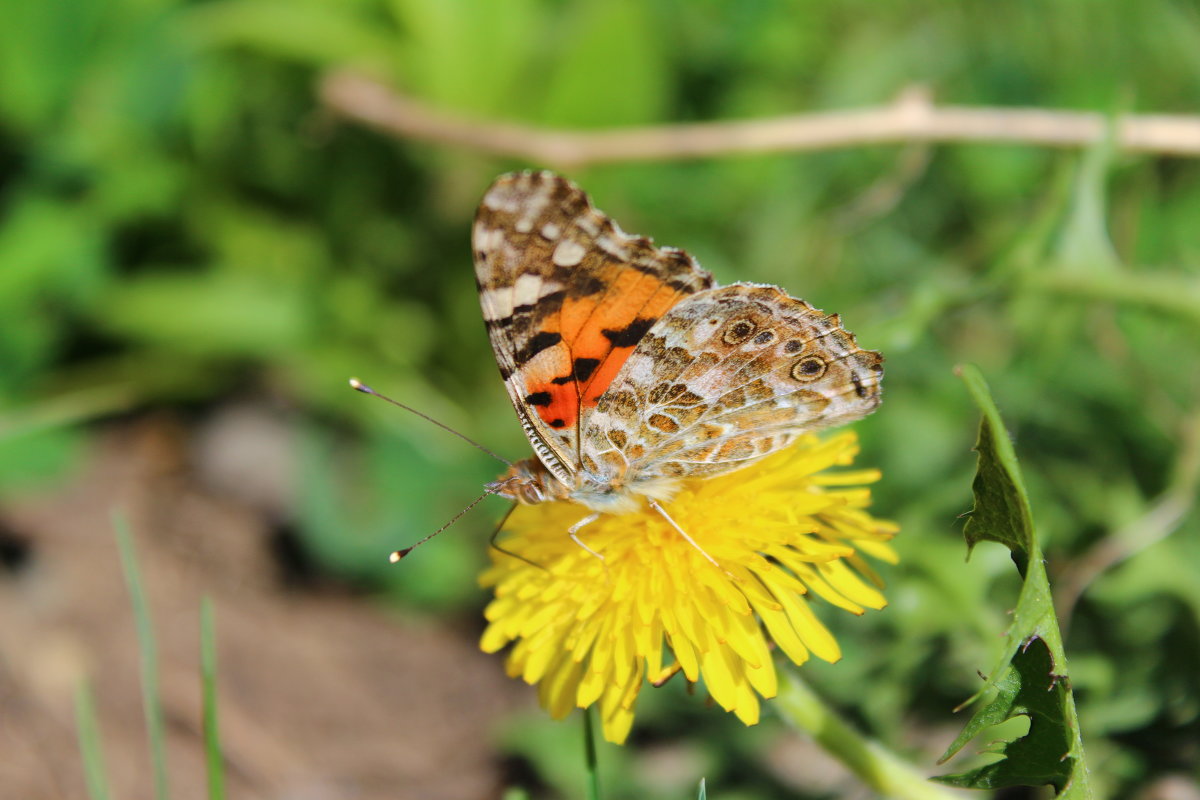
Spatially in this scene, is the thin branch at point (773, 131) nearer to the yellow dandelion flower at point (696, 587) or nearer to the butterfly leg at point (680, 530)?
the yellow dandelion flower at point (696, 587)

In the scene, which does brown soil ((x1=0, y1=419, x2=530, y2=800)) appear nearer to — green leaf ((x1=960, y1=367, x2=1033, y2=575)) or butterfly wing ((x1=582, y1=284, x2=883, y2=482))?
butterfly wing ((x1=582, y1=284, x2=883, y2=482))

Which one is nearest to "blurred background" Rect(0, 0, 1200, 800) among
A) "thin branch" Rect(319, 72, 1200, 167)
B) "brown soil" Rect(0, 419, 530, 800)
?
"brown soil" Rect(0, 419, 530, 800)

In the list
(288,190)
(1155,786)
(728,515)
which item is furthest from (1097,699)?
(288,190)

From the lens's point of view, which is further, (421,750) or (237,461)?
(237,461)

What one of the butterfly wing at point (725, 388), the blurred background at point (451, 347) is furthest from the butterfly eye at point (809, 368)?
the blurred background at point (451, 347)

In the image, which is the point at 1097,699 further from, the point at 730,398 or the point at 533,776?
the point at 533,776

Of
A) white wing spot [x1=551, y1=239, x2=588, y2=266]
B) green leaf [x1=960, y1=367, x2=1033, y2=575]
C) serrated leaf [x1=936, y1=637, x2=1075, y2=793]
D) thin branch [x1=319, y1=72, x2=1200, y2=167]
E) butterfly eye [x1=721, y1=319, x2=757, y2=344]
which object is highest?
thin branch [x1=319, y1=72, x2=1200, y2=167]
